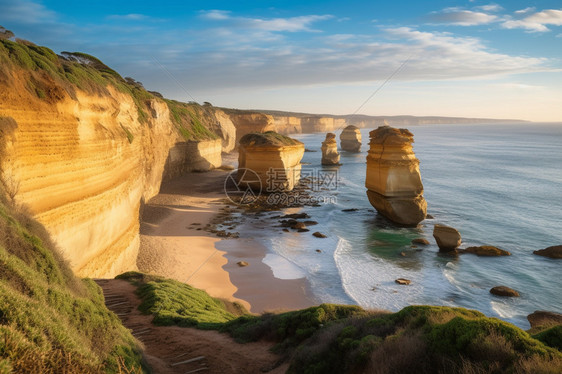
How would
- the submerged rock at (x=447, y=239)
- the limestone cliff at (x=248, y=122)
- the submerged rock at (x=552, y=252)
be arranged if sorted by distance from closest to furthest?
the submerged rock at (x=552, y=252), the submerged rock at (x=447, y=239), the limestone cliff at (x=248, y=122)

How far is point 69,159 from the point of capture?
36.0 ft

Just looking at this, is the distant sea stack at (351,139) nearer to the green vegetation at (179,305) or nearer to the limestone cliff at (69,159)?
the limestone cliff at (69,159)

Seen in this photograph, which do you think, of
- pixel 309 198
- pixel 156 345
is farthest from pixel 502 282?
pixel 309 198

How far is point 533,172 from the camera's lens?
51406 millimetres

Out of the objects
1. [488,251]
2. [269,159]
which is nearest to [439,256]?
[488,251]

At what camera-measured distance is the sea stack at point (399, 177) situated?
26500mm

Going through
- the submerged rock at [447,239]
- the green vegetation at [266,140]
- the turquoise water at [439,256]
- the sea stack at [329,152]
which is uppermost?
the green vegetation at [266,140]

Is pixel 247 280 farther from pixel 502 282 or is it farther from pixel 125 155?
pixel 502 282

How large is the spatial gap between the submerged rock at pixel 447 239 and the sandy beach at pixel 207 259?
374 inches

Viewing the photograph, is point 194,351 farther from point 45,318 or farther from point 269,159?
point 269,159

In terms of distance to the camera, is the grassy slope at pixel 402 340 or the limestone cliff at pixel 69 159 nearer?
the grassy slope at pixel 402 340

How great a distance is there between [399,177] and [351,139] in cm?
6559

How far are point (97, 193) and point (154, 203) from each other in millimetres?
17397

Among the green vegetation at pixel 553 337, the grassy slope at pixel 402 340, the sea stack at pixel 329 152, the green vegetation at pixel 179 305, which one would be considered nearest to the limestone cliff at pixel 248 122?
the sea stack at pixel 329 152
